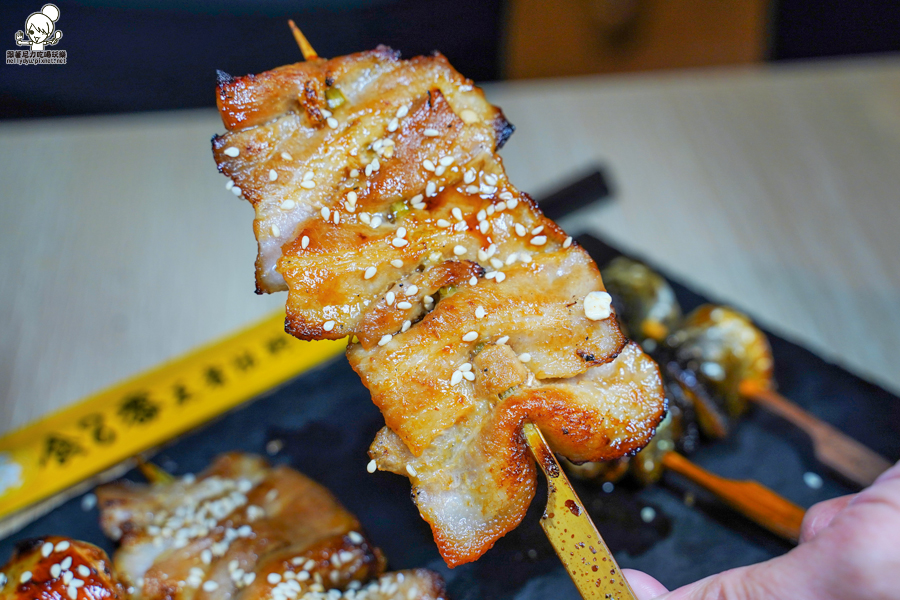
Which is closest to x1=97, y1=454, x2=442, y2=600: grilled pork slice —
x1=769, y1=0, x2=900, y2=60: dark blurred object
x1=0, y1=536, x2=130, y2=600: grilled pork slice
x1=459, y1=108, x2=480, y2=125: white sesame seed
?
x1=0, y1=536, x2=130, y2=600: grilled pork slice

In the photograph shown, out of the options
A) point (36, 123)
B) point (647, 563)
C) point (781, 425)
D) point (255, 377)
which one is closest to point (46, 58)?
point (36, 123)

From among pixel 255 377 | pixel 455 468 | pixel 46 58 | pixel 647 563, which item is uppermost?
pixel 46 58

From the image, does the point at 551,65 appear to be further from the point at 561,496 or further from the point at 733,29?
the point at 561,496

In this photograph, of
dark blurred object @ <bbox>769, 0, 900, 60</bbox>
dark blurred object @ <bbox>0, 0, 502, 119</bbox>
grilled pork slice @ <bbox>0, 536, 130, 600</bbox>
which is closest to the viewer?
grilled pork slice @ <bbox>0, 536, 130, 600</bbox>

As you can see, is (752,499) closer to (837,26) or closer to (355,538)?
(355,538)

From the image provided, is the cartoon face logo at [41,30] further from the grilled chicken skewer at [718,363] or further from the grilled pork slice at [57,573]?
the grilled chicken skewer at [718,363]

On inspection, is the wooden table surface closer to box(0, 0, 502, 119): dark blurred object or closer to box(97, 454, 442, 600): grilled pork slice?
box(0, 0, 502, 119): dark blurred object
